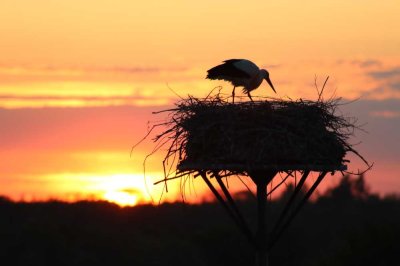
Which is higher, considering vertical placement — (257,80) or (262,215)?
(257,80)

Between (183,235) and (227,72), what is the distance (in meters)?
32.1

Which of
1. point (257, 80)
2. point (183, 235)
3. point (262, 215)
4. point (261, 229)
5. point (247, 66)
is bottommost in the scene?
point (261, 229)

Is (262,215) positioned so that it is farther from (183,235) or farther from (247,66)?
(183,235)

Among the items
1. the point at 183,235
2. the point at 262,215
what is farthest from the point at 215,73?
the point at 183,235

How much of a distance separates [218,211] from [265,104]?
4232 cm

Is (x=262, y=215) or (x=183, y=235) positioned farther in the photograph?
(x=183, y=235)

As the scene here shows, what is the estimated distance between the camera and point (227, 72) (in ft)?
71.9

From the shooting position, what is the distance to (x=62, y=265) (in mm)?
45781

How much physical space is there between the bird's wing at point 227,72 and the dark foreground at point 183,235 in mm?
18242

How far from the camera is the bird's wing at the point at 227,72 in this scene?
2183cm

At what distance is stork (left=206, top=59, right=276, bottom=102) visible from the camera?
21812 mm

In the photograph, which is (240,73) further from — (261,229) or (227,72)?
Result: (261,229)

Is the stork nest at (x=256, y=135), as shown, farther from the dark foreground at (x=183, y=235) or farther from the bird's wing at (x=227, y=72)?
the dark foreground at (x=183, y=235)

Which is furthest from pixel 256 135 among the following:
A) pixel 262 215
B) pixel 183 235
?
pixel 183 235
